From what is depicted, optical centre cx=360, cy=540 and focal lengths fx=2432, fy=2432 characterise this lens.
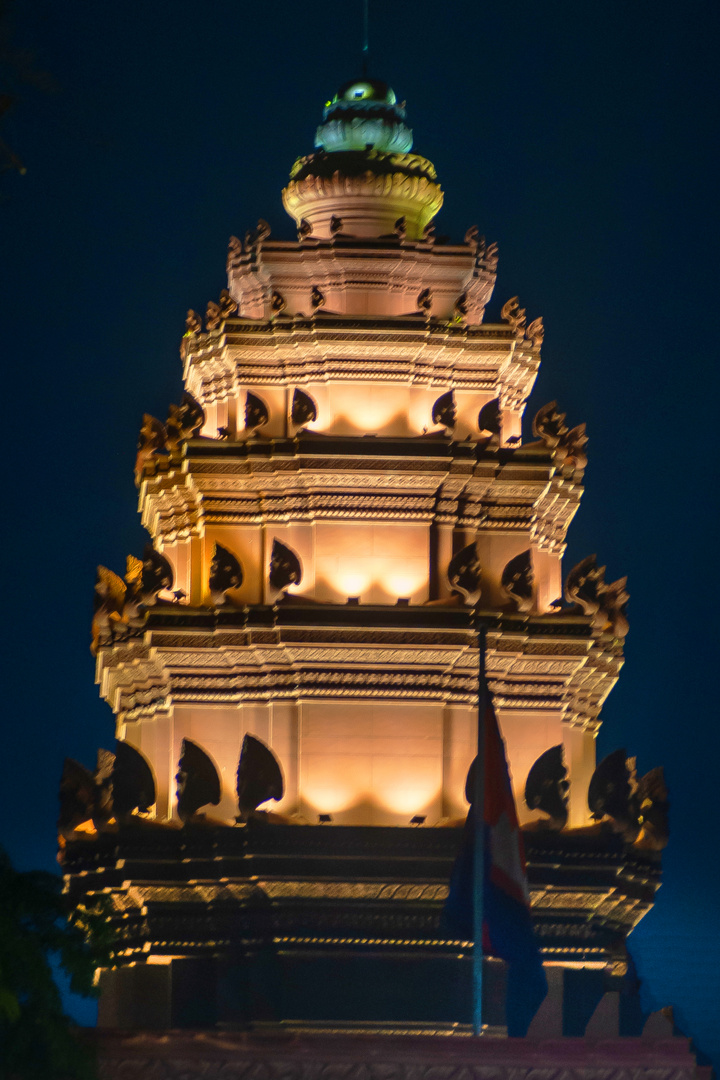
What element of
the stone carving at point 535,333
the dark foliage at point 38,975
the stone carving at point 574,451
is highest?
the stone carving at point 535,333

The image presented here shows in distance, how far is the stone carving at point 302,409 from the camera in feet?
105

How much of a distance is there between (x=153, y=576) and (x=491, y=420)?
4.96 metres

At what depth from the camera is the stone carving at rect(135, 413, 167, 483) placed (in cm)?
3325

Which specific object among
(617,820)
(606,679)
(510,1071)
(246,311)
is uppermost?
(246,311)

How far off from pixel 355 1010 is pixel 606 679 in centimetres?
615

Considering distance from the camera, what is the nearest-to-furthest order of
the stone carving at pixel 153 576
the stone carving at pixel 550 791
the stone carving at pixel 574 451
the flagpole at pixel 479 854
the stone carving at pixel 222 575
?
the flagpole at pixel 479 854 < the stone carving at pixel 550 791 < the stone carving at pixel 222 575 < the stone carving at pixel 153 576 < the stone carving at pixel 574 451

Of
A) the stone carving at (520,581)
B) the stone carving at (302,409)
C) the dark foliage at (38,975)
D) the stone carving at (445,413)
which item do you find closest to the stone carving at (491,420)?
the stone carving at (445,413)

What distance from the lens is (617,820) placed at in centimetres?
3050

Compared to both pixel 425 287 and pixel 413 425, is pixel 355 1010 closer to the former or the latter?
pixel 413 425

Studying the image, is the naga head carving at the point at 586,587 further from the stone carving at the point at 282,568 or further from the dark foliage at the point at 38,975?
the dark foliage at the point at 38,975

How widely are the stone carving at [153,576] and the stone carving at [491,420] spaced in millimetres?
4577

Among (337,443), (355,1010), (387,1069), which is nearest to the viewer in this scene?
(387,1069)

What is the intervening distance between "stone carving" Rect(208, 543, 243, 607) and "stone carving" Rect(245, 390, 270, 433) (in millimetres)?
1723

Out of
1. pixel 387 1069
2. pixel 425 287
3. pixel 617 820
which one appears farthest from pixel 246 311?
pixel 387 1069
